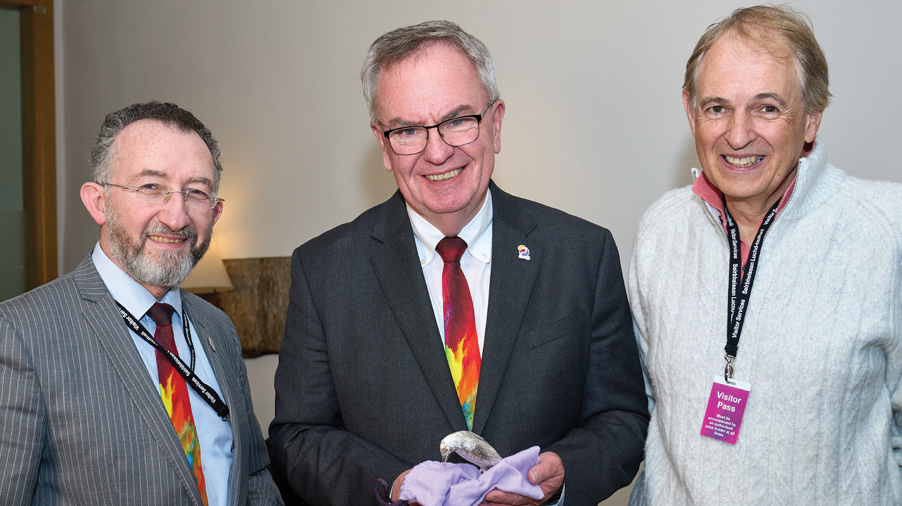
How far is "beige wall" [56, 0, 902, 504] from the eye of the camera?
298cm

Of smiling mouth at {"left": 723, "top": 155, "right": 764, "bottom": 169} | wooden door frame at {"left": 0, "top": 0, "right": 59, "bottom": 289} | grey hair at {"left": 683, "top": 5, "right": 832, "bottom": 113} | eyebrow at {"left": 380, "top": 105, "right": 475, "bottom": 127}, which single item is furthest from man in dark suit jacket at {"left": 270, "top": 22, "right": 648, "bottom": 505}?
wooden door frame at {"left": 0, "top": 0, "right": 59, "bottom": 289}

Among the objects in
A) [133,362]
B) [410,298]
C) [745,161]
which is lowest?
[133,362]

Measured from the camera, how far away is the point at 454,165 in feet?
6.61

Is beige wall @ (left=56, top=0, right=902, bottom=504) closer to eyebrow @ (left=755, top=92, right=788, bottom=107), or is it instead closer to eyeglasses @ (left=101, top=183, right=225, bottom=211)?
eyebrow @ (left=755, top=92, right=788, bottom=107)

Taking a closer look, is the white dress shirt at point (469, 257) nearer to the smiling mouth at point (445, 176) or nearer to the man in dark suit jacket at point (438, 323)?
the man in dark suit jacket at point (438, 323)

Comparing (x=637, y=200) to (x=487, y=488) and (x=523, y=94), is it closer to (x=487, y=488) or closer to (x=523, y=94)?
(x=523, y=94)

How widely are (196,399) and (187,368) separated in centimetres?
9

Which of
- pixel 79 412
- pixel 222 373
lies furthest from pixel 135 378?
pixel 222 373

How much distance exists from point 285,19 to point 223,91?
0.76 meters

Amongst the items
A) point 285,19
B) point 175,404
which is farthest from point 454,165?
point 285,19

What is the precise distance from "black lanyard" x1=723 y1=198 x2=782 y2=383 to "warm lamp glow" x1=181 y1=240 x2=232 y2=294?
13.0 feet

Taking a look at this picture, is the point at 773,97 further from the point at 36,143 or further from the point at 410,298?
the point at 36,143

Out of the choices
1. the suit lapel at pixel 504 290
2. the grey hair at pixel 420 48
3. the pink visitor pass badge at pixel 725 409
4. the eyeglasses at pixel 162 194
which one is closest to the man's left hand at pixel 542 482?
the suit lapel at pixel 504 290

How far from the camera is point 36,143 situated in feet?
21.5
